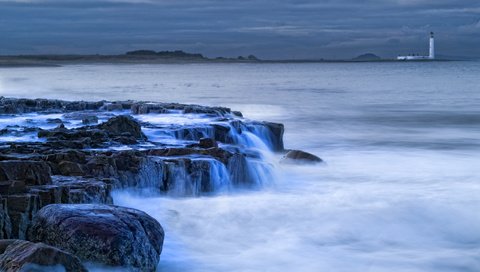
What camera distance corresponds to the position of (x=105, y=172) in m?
10.8

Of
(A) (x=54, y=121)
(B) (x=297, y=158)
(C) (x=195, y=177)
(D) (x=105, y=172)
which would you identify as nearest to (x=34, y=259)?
(D) (x=105, y=172)

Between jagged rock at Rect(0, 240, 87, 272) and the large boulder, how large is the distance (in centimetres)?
84

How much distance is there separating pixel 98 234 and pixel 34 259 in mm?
1254

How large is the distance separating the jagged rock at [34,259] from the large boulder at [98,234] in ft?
2.77

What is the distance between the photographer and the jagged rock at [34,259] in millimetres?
6020

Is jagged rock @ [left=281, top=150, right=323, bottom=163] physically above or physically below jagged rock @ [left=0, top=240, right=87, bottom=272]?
below

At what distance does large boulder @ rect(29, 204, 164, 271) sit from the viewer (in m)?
7.24

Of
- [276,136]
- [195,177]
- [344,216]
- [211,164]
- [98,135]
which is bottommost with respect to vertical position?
[344,216]

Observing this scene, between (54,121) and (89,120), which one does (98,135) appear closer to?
(89,120)

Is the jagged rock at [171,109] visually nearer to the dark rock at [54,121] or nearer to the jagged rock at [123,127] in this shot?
the dark rock at [54,121]

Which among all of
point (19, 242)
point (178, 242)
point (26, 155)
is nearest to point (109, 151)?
point (26, 155)

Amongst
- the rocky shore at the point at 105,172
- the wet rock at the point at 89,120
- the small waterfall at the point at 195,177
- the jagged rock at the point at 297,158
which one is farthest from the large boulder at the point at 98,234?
the wet rock at the point at 89,120

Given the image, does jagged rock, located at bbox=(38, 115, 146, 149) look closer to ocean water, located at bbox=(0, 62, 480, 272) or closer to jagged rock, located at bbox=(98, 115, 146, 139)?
jagged rock, located at bbox=(98, 115, 146, 139)

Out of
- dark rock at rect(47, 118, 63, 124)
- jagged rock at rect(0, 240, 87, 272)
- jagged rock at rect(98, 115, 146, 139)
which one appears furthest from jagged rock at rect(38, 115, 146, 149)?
jagged rock at rect(0, 240, 87, 272)
